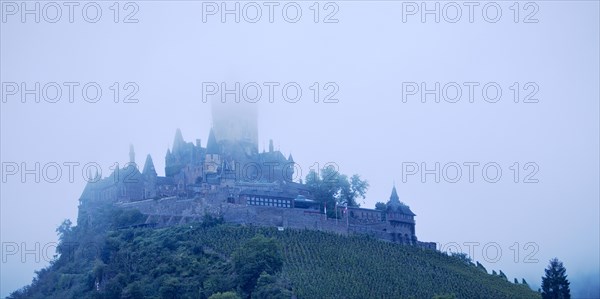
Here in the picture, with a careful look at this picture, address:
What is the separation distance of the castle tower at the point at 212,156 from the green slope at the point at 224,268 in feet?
28.0

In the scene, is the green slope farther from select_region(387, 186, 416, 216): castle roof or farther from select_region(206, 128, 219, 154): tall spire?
select_region(206, 128, 219, 154): tall spire

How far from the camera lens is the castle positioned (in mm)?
71250

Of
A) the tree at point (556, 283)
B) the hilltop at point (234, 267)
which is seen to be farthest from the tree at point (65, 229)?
the tree at point (556, 283)

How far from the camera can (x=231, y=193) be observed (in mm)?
71688

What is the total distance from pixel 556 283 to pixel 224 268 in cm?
2008

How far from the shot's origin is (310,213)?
72.5 meters

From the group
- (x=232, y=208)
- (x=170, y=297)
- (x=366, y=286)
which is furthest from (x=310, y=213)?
(x=170, y=297)

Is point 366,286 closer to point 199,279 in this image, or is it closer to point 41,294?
point 199,279

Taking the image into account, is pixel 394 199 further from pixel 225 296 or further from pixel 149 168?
pixel 225 296

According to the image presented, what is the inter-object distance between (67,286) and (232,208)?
472 inches

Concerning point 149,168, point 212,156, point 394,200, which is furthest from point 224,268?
point 394,200

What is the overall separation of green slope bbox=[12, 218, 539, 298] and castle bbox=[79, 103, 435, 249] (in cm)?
208

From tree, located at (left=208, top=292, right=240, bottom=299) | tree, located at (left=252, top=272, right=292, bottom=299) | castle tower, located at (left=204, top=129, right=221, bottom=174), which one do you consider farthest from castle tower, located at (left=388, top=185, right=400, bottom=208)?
tree, located at (left=208, top=292, right=240, bottom=299)

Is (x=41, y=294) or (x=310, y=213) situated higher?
(x=310, y=213)
